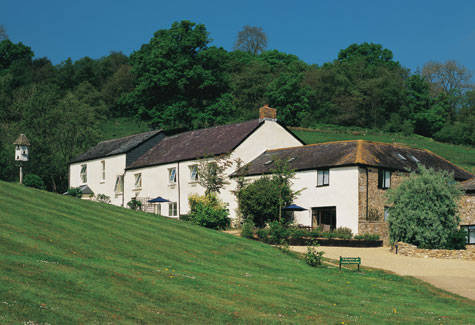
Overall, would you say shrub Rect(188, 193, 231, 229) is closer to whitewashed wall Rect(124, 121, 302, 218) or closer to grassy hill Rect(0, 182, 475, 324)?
whitewashed wall Rect(124, 121, 302, 218)

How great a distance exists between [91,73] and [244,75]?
38803 mm

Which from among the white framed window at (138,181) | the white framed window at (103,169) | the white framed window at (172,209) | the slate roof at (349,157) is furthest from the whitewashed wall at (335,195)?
the white framed window at (103,169)

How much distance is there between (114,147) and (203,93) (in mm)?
15254

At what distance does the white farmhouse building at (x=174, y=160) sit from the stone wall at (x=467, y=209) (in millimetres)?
16820

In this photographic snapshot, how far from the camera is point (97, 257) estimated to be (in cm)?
Result: 1997

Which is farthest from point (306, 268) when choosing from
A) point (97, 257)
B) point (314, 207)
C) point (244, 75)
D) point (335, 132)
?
point (244, 75)

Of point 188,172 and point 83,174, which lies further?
point 83,174

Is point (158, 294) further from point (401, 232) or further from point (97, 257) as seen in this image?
point (401, 232)

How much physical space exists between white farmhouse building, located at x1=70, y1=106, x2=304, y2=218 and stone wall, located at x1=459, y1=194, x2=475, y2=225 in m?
16.8

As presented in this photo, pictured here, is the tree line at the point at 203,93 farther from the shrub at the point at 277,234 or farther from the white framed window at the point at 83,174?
the shrub at the point at 277,234

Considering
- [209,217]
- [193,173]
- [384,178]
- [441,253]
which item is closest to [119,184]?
[193,173]

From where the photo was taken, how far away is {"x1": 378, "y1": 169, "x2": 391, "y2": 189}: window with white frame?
142ft

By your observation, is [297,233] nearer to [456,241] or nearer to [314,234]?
[314,234]

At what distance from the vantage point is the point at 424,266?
105ft
